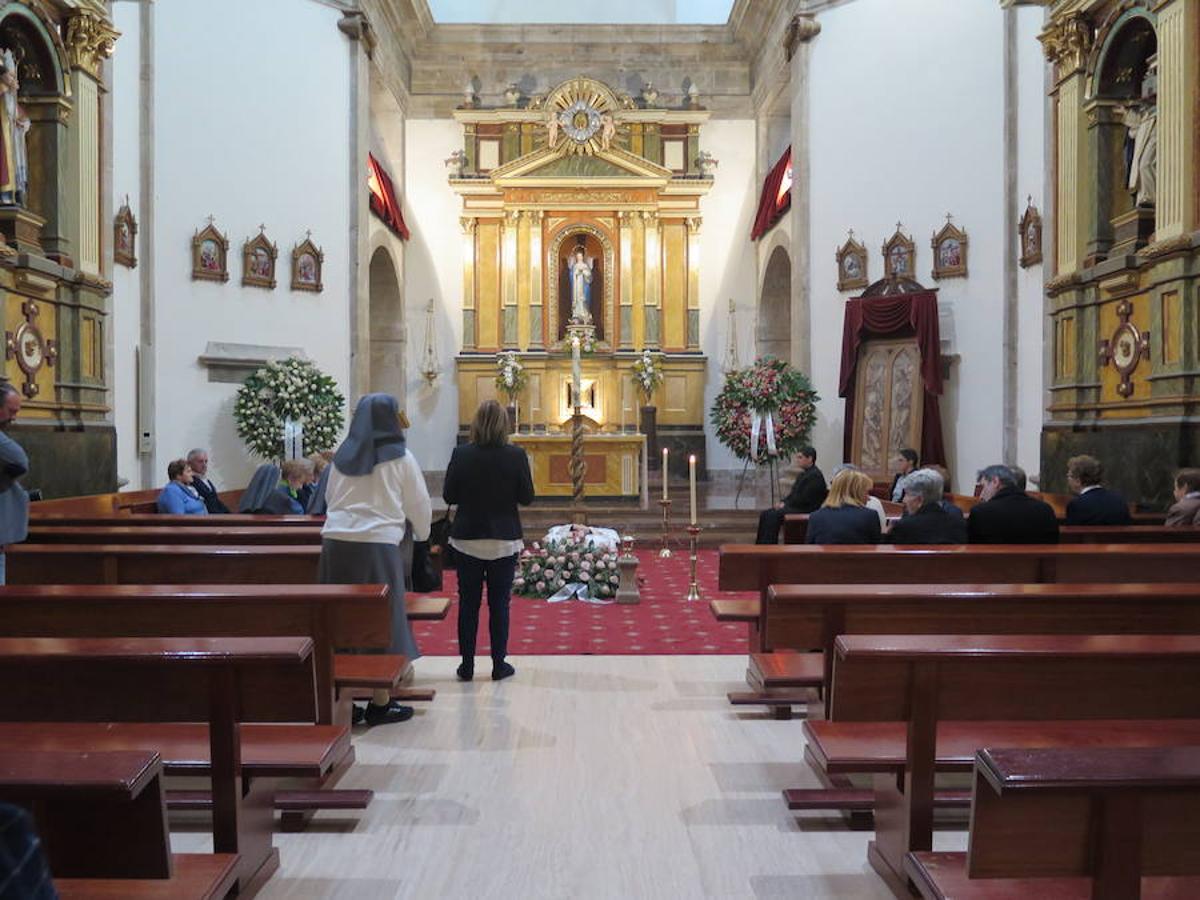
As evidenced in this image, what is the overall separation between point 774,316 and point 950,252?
17.3 feet

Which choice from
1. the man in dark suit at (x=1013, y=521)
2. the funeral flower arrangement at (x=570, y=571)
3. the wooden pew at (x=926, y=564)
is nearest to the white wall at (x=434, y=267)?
the funeral flower arrangement at (x=570, y=571)

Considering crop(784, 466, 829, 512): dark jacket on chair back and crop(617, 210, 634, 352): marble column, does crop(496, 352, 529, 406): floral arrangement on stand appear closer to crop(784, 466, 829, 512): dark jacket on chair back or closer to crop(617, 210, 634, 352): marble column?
crop(617, 210, 634, 352): marble column

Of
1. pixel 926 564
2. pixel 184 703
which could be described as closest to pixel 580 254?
pixel 926 564

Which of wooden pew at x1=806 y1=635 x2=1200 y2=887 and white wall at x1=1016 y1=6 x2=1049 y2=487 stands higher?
white wall at x1=1016 y1=6 x2=1049 y2=487

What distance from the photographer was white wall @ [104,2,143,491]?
10.9 metres

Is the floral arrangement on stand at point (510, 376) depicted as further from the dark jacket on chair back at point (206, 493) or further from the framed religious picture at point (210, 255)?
the dark jacket on chair back at point (206, 493)

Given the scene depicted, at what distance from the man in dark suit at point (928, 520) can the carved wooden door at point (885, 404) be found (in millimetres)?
7311

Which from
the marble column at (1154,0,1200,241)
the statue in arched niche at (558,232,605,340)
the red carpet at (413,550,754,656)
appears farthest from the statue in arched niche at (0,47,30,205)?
the statue in arched niche at (558,232,605,340)

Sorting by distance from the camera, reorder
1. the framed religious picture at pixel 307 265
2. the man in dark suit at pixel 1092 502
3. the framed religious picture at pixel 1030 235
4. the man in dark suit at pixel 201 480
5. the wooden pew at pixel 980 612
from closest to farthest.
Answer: the wooden pew at pixel 980 612
the man in dark suit at pixel 1092 502
the man in dark suit at pixel 201 480
the framed religious picture at pixel 1030 235
the framed religious picture at pixel 307 265

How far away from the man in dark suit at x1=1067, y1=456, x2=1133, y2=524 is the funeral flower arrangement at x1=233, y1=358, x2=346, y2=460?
8939mm

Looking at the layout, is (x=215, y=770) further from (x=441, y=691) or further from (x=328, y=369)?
(x=328, y=369)

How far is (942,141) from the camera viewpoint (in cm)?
1305

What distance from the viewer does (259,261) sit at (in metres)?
13.4

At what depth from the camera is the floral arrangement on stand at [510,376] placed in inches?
695
